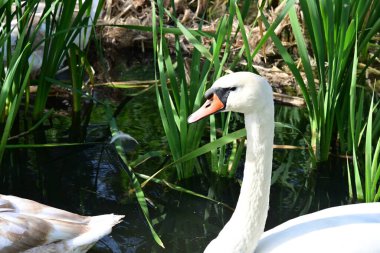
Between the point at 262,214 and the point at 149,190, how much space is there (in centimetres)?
119

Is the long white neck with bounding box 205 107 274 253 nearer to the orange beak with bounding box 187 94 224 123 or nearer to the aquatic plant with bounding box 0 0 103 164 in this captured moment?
the orange beak with bounding box 187 94 224 123

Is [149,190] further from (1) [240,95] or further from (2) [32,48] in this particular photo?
(1) [240,95]

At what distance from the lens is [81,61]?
481 centimetres

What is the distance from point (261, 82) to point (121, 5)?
472 centimetres

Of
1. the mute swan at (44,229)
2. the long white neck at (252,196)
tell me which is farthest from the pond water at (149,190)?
the long white neck at (252,196)

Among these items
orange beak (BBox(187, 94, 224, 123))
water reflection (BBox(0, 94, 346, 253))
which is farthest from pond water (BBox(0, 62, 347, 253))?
orange beak (BBox(187, 94, 224, 123))

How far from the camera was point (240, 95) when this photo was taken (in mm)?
2943

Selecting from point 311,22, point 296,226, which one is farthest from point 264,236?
point 311,22

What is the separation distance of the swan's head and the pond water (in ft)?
3.07

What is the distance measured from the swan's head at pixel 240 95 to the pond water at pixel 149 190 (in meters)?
0.94

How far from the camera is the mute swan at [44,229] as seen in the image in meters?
3.26

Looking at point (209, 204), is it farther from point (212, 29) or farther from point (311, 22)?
point (212, 29)

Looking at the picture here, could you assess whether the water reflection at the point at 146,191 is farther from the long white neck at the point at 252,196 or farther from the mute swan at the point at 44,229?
the long white neck at the point at 252,196

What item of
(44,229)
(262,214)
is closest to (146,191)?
(44,229)
